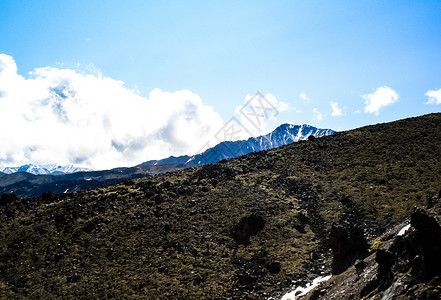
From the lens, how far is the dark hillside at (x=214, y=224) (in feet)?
117

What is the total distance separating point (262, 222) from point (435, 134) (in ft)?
176

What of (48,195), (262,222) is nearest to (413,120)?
(262,222)

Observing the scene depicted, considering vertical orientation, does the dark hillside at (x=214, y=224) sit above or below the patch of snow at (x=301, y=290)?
above

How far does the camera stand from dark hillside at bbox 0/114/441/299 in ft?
117

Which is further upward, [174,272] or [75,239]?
[75,239]

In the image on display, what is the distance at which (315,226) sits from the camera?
46156 millimetres

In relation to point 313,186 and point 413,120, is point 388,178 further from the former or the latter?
point 413,120

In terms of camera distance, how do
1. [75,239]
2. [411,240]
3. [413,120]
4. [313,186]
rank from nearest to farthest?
[411,240], [75,239], [313,186], [413,120]

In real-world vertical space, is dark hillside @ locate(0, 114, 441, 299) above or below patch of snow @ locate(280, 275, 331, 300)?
above

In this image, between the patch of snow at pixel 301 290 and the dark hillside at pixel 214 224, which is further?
the dark hillside at pixel 214 224

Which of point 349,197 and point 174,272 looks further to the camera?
point 349,197

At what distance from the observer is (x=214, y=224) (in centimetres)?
4831

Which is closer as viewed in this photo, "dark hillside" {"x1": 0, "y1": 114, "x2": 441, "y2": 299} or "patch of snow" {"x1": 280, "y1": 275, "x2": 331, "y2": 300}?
"patch of snow" {"x1": 280, "y1": 275, "x2": 331, "y2": 300}

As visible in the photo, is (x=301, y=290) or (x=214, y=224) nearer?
(x=301, y=290)
